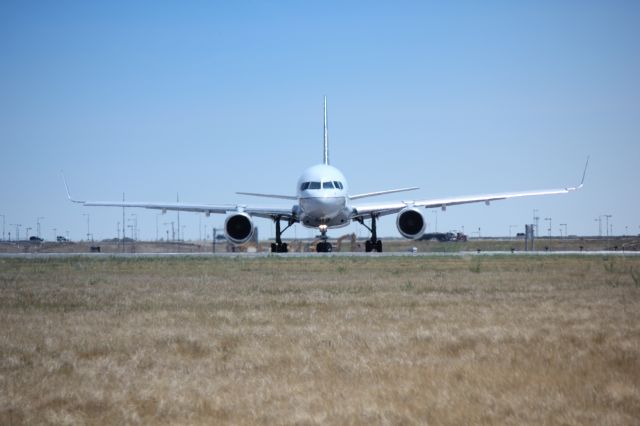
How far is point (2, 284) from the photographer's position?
2138 centimetres

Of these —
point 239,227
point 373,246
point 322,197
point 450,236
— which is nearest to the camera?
point 322,197

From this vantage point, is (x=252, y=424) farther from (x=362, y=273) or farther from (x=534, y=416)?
(x=362, y=273)

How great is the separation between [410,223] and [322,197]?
219 inches

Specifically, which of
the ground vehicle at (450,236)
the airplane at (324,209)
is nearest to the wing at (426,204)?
the airplane at (324,209)

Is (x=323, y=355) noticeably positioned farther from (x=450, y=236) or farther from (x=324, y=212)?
(x=450, y=236)

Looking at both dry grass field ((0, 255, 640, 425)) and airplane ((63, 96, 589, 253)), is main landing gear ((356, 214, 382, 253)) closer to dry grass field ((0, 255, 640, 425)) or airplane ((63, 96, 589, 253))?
airplane ((63, 96, 589, 253))

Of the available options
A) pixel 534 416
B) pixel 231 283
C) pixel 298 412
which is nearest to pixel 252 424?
pixel 298 412

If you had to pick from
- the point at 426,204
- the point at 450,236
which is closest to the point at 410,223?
the point at 426,204

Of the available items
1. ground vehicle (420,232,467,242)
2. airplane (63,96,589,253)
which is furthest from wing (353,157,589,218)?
ground vehicle (420,232,467,242)

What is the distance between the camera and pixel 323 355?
9.89 meters

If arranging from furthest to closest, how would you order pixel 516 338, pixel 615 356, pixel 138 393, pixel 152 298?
pixel 152 298 → pixel 516 338 → pixel 615 356 → pixel 138 393

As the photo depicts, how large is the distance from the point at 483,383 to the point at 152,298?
9.91 m

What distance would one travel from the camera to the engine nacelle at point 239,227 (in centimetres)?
4175

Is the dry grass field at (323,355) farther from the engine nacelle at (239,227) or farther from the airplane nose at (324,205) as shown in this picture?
the engine nacelle at (239,227)
